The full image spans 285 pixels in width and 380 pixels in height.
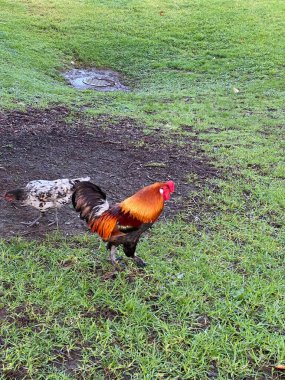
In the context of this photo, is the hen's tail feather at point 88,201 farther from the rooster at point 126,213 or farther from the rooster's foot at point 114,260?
the rooster's foot at point 114,260

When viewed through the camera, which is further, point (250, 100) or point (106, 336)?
point (250, 100)

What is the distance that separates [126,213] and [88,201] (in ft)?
1.38

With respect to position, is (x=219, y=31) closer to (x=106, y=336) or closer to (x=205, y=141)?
(x=205, y=141)

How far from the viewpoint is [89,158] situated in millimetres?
6148

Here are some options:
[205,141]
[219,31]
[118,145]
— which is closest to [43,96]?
[118,145]

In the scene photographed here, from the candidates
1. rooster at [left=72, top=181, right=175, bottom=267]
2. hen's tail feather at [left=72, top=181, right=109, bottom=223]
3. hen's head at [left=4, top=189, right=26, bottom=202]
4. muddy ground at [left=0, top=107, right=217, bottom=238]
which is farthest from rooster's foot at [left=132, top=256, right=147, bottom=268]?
hen's head at [left=4, top=189, right=26, bottom=202]

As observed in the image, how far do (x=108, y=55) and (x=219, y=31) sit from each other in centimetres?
454

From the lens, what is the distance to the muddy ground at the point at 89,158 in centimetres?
488

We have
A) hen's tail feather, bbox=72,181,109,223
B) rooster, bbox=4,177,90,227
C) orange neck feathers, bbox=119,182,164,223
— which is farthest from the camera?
rooster, bbox=4,177,90,227

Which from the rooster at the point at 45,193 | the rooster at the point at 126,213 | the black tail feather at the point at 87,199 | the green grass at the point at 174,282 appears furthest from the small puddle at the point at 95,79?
the rooster at the point at 126,213

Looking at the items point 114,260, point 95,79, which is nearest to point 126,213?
point 114,260

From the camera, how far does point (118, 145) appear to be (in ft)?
22.2

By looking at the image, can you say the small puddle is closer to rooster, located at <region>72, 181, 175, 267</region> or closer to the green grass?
the green grass

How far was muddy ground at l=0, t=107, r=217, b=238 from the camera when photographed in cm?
488
